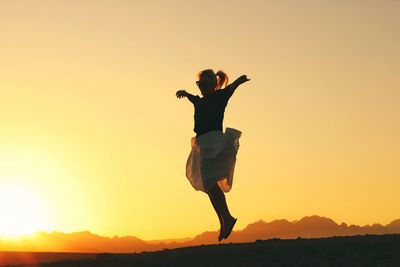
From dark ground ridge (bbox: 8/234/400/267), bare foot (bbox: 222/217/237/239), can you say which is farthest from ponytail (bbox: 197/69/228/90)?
dark ground ridge (bbox: 8/234/400/267)

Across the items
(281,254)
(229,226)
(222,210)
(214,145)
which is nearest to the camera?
(281,254)

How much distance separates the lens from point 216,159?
558 inches

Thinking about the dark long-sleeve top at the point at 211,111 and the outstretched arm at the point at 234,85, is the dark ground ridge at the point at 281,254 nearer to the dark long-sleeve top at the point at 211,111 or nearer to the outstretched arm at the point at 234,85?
the dark long-sleeve top at the point at 211,111

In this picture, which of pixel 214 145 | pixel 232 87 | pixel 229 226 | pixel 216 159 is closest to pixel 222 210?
pixel 229 226

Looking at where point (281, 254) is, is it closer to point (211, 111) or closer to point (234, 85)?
point (211, 111)

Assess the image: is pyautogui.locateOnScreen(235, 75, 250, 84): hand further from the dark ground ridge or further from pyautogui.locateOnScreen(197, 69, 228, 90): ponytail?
the dark ground ridge

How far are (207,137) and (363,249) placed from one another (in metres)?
4.37

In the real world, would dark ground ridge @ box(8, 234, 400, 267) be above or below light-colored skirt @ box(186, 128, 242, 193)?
below

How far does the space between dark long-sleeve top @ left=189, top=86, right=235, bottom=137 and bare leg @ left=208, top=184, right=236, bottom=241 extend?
3.68 ft

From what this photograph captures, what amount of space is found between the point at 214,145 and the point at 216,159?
27 centimetres

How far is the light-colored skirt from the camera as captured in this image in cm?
1409

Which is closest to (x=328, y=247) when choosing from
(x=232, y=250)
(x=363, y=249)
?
(x=363, y=249)

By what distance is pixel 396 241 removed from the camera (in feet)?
36.8

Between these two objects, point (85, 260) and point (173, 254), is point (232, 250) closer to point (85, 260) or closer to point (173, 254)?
point (173, 254)
